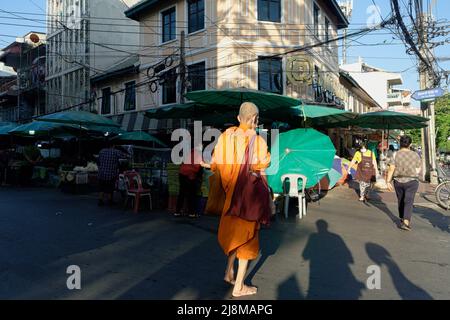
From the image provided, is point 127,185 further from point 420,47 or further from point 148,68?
point 420,47

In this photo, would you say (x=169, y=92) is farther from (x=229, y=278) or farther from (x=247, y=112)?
(x=229, y=278)

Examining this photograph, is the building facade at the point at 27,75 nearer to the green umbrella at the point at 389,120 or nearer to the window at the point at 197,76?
the window at the point at 197,76

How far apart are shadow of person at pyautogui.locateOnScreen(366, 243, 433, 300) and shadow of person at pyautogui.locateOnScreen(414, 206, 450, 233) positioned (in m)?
2.53

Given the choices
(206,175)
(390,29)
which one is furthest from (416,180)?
(390,29)

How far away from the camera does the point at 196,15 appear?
52.2ft

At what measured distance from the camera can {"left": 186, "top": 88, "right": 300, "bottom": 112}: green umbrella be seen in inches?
315

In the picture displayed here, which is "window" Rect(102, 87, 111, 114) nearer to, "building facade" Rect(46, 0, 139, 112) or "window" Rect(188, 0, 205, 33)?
"building facade" Rect(46, 0, 139, 112)

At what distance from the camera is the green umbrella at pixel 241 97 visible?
26.2 feet

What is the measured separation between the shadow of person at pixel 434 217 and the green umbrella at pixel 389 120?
2811mm

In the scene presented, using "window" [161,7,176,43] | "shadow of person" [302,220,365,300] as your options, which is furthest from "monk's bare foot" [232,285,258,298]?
"window" [161,7,176,43]

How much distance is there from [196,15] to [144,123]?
19.6ft

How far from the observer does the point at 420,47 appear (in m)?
14.4

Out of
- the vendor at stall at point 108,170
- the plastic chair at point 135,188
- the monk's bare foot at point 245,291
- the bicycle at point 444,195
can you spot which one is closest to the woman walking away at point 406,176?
the bicycle at point 444,195
